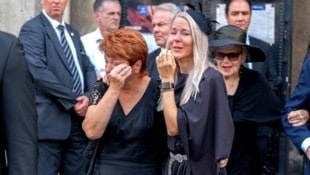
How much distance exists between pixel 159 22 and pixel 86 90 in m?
0.82

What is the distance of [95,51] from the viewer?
24.9 ft

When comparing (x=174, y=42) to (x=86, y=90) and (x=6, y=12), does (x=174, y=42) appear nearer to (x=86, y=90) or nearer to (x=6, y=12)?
(x=86, y=90)

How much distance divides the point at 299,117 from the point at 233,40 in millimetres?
821

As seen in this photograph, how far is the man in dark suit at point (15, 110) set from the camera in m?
3.69

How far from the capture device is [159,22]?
720 cm

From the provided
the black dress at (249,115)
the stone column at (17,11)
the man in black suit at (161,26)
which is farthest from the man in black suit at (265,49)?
the stone column at (17,11)

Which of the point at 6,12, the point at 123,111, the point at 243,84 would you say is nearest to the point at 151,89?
the point at 123,111

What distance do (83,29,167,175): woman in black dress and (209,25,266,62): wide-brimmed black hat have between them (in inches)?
28.7

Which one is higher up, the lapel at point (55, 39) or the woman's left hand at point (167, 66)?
the woman's left hand at point (167, 66)

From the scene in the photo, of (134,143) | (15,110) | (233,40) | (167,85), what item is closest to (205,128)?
(167,85)

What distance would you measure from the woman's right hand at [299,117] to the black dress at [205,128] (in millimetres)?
541

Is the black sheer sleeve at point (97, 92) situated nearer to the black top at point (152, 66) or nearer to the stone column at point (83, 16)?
the black top at point (152, 66)

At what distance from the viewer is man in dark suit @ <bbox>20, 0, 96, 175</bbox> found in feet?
22.8

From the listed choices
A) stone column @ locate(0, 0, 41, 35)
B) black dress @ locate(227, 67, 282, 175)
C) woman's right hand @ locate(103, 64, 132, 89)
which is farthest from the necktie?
woman's right hand @ locate(103, 64, 132, 89)
